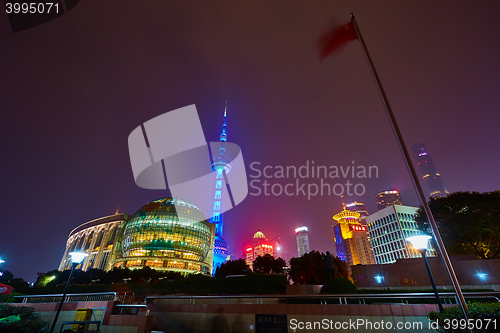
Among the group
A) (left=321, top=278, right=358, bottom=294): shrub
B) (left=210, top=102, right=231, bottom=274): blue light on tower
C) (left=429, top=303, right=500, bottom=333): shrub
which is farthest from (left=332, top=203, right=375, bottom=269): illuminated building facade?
(left=429, top=303, right=500, bottom=333): shrub

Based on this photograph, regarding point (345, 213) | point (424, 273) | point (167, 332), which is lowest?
point (167, 332)

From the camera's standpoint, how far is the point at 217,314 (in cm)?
1208

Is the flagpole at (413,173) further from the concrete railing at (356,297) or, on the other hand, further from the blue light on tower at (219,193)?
the blue light on tower at (219,193)

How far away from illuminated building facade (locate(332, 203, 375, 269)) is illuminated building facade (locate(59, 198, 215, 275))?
346ft

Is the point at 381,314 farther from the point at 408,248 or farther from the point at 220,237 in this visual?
the point at 220,237

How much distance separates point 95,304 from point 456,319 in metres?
15.4

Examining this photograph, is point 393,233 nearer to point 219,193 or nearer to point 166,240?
point 166,240

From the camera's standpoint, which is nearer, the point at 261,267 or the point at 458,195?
the point at 458,195

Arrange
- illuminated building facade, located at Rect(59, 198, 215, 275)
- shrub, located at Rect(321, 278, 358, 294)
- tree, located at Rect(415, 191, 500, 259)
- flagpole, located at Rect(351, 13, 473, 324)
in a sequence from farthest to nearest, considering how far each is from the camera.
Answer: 1. illuminated building facade, located at Rect(59, 198, 215, 275)
2. tree, located at Rect(415, 191, 500, 259)
3. shrub, located at Rect(321, 278, 358, 294)
4. flagpole, located at Rect(351, 13, 473, 324)

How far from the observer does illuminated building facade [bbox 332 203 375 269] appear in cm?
14712

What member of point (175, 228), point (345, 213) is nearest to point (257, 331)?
point (175, 228)

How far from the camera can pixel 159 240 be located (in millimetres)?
69125

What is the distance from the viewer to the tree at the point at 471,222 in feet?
94.3

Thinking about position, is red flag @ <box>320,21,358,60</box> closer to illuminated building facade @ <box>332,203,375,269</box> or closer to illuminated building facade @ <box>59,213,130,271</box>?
illuminated building facade @ <box>59,213,130,271</box>
